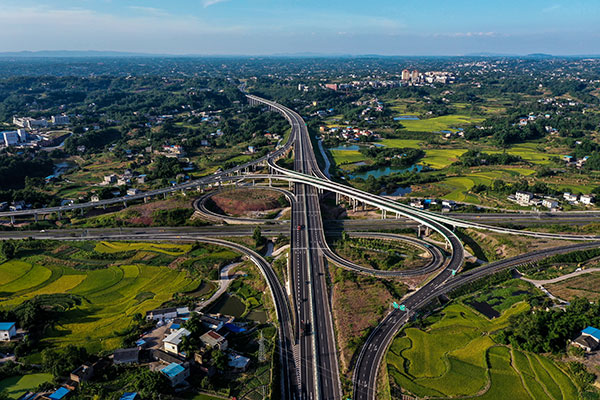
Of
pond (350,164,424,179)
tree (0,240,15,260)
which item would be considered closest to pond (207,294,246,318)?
tree (0,240,15,260)

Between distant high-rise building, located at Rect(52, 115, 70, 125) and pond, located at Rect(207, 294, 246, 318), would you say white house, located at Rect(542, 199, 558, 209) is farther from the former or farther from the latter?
distant high-rise building, located at Rect(52, 115, 70, 125)

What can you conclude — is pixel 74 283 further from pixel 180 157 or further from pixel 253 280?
pixel 180 157

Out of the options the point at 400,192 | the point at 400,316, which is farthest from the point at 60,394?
the point at 400,192

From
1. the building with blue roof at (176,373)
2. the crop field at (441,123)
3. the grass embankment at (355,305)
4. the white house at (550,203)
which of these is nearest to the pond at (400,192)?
the white house at (550,203)

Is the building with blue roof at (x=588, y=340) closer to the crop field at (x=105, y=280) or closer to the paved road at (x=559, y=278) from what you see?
the paved road at (x=559, y=278)

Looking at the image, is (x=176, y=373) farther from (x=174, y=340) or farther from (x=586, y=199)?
(x=586, y=199)
